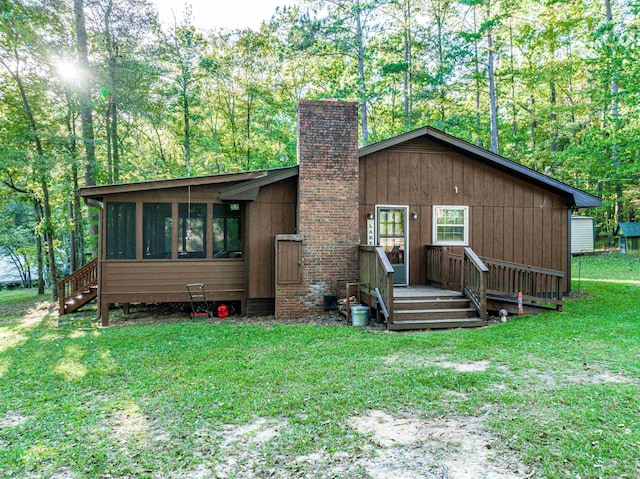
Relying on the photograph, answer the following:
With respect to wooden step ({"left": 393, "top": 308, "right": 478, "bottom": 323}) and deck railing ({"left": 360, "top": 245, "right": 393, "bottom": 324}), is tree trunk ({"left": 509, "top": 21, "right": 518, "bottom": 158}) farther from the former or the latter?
wooden step ({"left": 393, "top": 308, "right": 478, "bottom": 323})

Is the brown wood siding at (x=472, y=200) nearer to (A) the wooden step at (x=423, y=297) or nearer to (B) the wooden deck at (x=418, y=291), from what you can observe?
(B) the wooden deck at (x=418, y=291)

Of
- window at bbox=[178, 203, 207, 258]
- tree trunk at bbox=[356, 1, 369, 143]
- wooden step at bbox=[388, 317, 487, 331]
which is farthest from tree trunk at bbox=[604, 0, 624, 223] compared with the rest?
window at bbox=[178, 203, 207, 258]

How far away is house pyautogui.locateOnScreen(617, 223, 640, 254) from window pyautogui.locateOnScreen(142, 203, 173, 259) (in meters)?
21.1

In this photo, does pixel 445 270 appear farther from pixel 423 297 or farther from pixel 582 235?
pixel 582 235

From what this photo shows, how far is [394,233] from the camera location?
1044 cm

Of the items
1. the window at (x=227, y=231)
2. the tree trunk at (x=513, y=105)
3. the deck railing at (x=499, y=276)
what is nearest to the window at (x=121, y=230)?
the window at (x=227, y=231)

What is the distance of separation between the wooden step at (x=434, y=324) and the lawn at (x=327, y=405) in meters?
0.51

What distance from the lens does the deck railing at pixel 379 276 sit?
7992 mm

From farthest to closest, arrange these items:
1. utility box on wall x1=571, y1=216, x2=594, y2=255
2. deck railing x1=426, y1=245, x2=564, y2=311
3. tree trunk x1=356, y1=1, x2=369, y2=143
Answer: utility box on wall x1=571, y1=216, x2=594, y2=255
tree trunk x1=356, y1=1, x2=369, y2=143
deck railing x1=426, y1=245, x2=564, y2=311

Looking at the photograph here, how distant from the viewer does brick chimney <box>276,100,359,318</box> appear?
9.39 m

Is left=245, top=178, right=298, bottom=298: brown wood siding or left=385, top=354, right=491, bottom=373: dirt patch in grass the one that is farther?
left=245, top=178, right=298, bottom=298: brown wood siding

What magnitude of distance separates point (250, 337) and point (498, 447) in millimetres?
4880

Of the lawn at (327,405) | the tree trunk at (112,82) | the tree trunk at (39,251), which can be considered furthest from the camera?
the tree trunk at (39,251)

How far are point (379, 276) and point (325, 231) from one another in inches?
65.9
